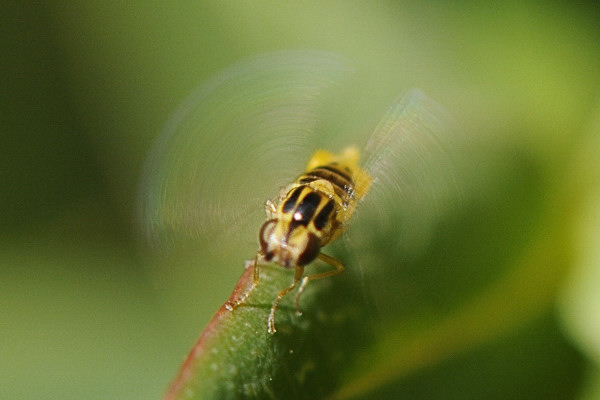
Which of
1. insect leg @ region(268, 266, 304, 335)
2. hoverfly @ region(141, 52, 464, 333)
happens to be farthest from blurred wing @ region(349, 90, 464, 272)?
insect leg @ region(268, 266, 304, 335)

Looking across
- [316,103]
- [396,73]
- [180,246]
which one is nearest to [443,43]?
[396,73]

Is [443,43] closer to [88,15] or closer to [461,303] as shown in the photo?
[461,303]

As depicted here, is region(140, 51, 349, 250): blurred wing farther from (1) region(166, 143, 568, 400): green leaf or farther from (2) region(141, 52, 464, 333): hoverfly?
(1) region(166, 143, 568, 400): green leaf

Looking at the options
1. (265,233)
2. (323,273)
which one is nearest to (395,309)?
(323,273)

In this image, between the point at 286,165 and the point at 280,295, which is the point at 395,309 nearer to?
the point at 280,295

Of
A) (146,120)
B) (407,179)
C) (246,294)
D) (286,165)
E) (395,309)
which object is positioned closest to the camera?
(246,294)

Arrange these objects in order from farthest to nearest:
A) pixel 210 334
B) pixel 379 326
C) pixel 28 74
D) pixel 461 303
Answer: pixel 28 74, pixel 461 303, pixel 379 326, pixel 210 334

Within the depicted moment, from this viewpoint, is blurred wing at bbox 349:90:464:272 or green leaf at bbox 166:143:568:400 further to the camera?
blurred wing at bbox 349:90:464:272
